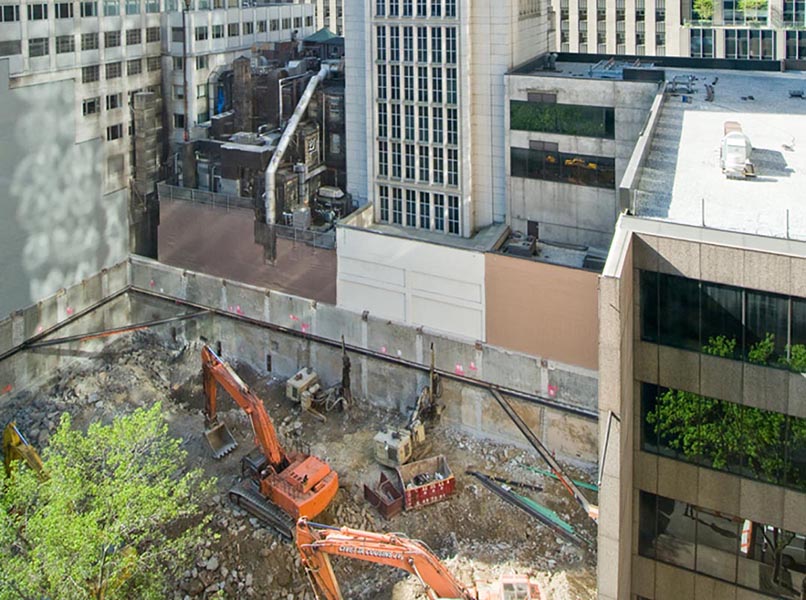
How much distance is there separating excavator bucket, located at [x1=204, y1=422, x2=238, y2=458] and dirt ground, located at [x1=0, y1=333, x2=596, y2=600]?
0.54m

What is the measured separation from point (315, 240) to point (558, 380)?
18679 mm

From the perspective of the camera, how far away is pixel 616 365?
2212cm

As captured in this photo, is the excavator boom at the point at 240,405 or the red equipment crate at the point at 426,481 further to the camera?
the excavator boom at the point at 240,405

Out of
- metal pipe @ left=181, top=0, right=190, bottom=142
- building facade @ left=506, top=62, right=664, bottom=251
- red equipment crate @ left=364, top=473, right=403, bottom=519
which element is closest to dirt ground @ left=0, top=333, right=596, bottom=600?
red equipment crate @ left=364, top=473, right=403, bottom=519

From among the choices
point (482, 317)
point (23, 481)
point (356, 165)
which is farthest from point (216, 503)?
point (356, 165)

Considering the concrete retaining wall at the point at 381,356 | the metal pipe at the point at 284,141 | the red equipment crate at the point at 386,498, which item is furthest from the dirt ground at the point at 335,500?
the metal pipe at the point at 284,141

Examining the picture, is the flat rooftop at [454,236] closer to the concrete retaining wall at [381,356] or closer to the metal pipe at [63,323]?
the concrete retaining wall at [381,356]

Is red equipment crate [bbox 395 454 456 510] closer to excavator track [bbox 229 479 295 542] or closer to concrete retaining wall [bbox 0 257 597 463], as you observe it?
concrete retaining wall [bbox 0 257 597 463]

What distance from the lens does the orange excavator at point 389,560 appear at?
31.7 m

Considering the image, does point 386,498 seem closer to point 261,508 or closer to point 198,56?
point 261,508

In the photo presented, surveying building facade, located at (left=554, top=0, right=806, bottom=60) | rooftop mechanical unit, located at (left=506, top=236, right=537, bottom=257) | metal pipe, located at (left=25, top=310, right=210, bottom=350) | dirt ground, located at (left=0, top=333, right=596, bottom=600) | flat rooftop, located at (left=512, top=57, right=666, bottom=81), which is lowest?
dirt ground, located at (left=0, top=333, right=596, bottom=600)

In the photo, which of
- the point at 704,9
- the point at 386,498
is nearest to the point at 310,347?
the point at 386,498

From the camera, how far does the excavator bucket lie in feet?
154

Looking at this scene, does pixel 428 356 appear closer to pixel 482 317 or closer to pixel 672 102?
pixel 482 317
